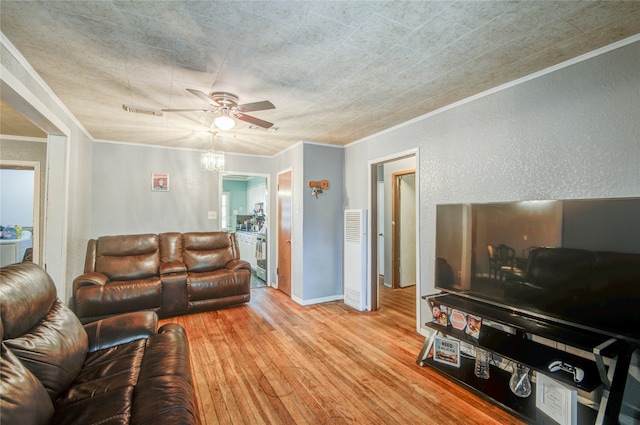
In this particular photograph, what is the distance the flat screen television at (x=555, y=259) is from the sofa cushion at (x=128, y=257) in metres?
3.85

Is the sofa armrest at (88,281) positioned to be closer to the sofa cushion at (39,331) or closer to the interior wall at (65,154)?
the interior wall at (65,154)

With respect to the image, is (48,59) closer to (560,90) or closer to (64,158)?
(64,158)

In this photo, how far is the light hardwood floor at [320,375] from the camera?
196cm

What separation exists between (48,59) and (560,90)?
3.70 meters

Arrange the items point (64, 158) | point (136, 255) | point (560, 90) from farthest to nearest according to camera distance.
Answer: point (136, 255) < point (64, 158) < point (560, 90)

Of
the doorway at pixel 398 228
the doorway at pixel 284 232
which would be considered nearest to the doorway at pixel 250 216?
the doorway at pixel 284 232

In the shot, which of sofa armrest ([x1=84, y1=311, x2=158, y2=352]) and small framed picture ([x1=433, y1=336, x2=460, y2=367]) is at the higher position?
sofa armrest ([x1=84, y1=311, x2=158, y2=352])

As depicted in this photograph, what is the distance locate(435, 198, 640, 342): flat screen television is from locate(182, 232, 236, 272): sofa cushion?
3.32 metres

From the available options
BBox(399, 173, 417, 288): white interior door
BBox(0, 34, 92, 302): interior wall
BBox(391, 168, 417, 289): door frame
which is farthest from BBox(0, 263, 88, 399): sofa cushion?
BBox(399, 173, 417, 288): white interior door

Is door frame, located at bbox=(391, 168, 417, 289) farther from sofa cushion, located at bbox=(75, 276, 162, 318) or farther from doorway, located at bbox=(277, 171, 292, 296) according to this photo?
sofa cushion, located at bbox=(75, 276, 162, 318)

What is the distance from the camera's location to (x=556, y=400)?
1782 mm

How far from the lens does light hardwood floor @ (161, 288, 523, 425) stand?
1.96 m

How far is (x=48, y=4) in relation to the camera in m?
1.55

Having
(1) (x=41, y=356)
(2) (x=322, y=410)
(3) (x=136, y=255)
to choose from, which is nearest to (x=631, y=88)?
(2) (x=322, y=410)
